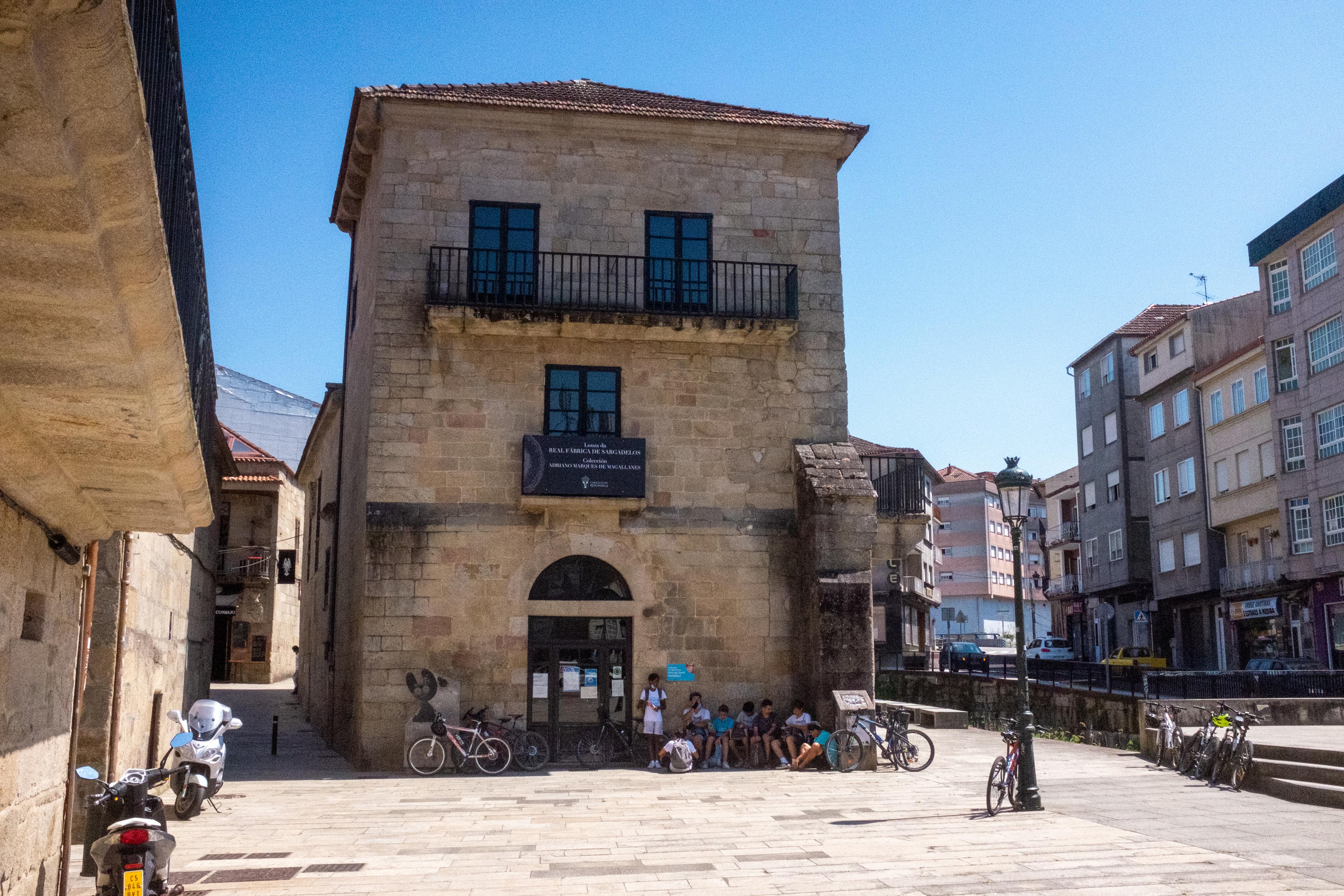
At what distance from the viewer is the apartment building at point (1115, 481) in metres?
49.0

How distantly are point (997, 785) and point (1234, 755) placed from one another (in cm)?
411

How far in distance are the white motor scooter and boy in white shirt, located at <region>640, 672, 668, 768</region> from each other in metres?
6.47

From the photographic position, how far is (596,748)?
58.2 feet

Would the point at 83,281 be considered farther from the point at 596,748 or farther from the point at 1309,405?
the point at 1309,405

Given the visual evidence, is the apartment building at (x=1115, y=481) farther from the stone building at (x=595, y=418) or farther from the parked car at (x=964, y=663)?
the stone building at (x=595, y=418)

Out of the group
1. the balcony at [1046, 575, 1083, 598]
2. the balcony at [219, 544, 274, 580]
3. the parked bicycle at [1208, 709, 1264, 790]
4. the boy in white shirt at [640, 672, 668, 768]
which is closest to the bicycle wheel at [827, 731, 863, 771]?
the boy in white shirt at [640, 672, 668, 768]

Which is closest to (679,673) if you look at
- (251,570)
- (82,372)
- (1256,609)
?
(82,372)

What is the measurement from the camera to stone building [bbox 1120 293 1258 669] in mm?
41062

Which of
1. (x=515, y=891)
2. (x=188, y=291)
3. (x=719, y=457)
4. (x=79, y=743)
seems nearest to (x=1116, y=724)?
(x=719, y=457)

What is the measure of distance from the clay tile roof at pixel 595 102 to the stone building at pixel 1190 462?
1001 inches

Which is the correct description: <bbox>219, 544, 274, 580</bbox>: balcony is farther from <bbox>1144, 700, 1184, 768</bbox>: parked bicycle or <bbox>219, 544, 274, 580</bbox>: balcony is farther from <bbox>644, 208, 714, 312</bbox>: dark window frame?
<bbox>1144, 700, 1184, 768</bbox>: parked bicycle

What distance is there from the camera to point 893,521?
810 inches

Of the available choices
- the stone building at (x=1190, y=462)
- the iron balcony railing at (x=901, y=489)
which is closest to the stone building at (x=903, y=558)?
the iron balcony railing at (x=901, y=489)

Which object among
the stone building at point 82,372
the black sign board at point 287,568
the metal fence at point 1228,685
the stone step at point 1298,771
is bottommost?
the stone step at point 1298,771
